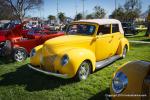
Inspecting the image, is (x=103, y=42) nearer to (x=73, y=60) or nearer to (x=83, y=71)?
(x=83, y=71)

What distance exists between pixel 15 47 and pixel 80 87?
4750 millimetres

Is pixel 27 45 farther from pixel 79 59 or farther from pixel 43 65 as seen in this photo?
pixel 79 59

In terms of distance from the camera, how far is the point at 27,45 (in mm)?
10703

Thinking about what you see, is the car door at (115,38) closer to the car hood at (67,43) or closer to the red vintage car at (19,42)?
the car hood at (67,43)

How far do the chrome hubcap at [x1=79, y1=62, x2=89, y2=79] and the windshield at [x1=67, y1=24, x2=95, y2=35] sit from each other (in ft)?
4.76

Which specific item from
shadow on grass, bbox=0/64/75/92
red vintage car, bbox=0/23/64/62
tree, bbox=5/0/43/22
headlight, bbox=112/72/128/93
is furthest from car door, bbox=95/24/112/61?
tree, bbox=5/0/43/22

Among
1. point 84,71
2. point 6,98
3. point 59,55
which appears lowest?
point 6,98

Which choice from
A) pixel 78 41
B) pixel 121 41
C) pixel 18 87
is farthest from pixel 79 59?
pixel 121 41

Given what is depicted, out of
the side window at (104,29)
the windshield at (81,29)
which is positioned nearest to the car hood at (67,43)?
the windshield at (81,29)

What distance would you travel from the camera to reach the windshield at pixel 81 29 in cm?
814

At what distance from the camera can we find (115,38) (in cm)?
920

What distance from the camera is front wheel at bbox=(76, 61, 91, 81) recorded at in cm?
684

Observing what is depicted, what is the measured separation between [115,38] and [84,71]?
274 centimetres

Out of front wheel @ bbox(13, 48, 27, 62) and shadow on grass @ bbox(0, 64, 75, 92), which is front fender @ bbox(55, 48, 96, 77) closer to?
shadow on grass @ bbox(0, 64, 75, 92)
